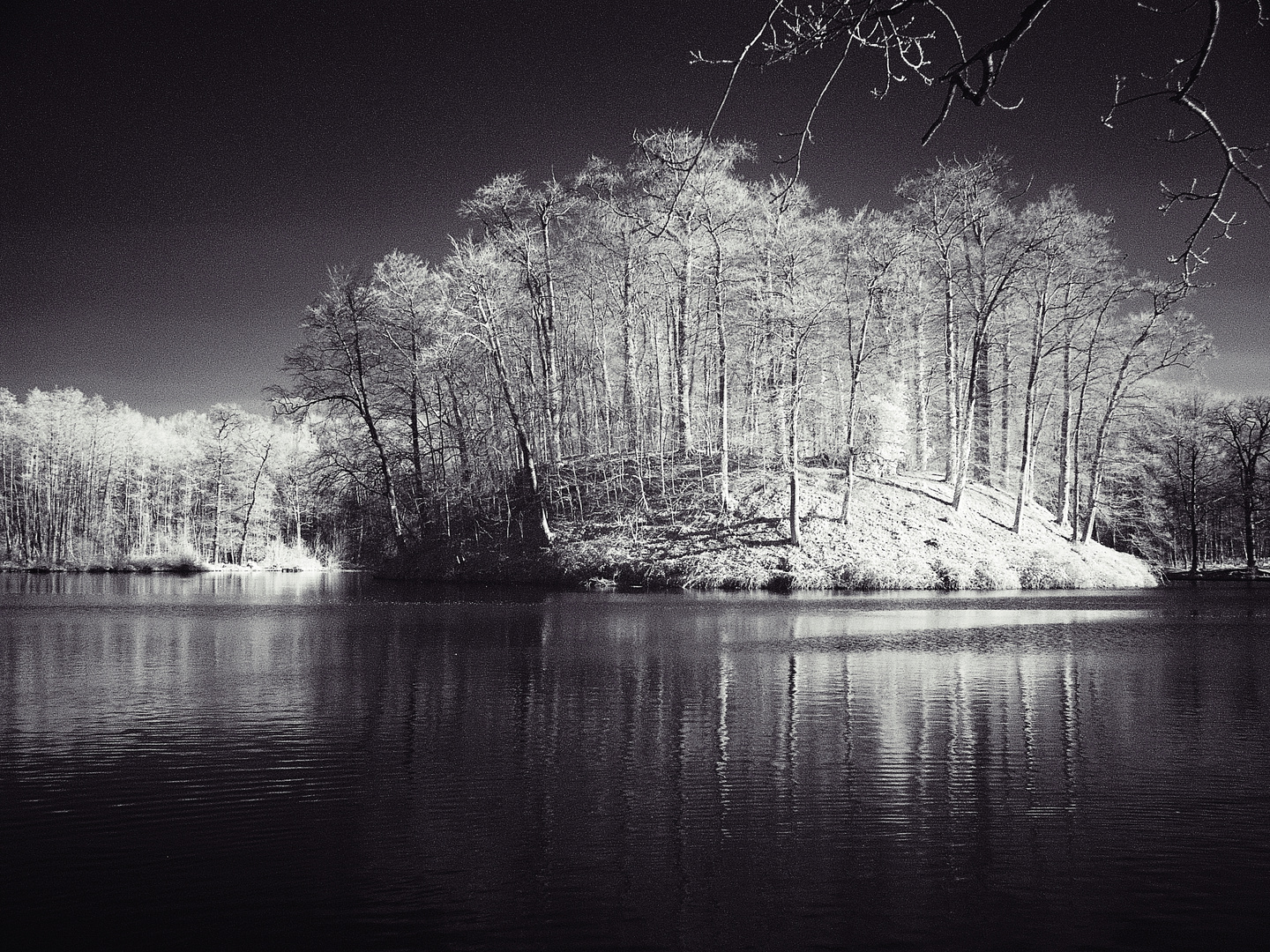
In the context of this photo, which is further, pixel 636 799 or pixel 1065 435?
pixel 1065 435

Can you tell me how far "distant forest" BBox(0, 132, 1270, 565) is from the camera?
101 ft

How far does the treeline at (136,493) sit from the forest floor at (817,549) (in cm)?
3100

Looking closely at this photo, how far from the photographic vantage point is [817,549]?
28391 millimetres

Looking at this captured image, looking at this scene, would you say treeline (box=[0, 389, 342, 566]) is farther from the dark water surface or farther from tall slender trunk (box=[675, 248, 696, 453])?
the dark water surface

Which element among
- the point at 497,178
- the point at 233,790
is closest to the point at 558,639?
the point at 233,790

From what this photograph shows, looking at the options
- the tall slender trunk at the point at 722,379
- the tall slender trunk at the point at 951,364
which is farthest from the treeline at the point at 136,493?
the tall slender trunk at the point at 951,364

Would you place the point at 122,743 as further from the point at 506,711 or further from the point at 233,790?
the point at 506,711

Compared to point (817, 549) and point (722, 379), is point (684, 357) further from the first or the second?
point (817, 549)

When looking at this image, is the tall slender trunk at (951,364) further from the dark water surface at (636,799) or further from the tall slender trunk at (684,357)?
the dark water surface at (636,799)

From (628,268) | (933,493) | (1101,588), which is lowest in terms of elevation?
(1101,588)

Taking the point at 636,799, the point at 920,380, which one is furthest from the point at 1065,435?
the point at 636,799

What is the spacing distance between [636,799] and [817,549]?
2295cm

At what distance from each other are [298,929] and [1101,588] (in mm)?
30699

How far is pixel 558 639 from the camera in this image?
599 inches
